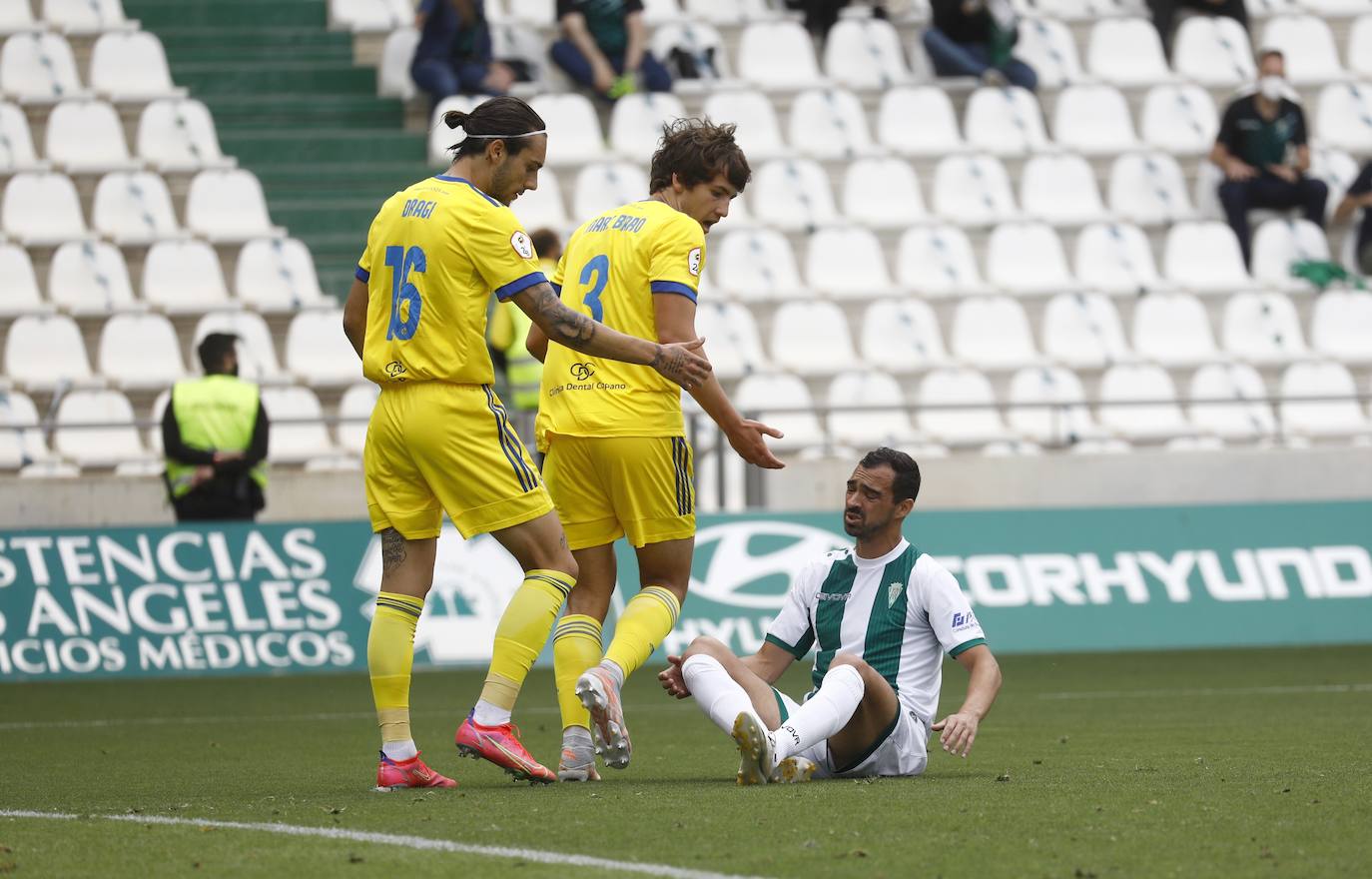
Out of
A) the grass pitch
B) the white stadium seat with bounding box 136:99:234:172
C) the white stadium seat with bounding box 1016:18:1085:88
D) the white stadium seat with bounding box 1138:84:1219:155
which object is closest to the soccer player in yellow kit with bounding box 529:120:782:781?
the grass pitch

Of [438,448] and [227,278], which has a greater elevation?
[438,448]

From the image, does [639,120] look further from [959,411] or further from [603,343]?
[603,343]

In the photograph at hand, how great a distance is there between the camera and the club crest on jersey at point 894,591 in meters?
5.95

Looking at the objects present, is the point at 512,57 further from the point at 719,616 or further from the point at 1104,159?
the point at 719,616

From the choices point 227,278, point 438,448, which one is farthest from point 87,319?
point 438,448

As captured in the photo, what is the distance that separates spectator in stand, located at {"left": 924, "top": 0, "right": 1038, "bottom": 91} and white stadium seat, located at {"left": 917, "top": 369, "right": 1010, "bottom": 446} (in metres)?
3.54

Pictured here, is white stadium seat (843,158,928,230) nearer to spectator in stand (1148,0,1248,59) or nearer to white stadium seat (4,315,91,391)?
spectator in stand (1148,0,1248,59)

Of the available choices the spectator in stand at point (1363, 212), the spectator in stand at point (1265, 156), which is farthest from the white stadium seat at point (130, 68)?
the spectator in stand at point (1363, 212)

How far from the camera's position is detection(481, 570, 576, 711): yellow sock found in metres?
5.89

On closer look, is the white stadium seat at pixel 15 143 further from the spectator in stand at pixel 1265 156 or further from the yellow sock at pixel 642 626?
the yellow sock at pixel 642 626

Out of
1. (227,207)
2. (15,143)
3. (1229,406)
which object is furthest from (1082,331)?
(15,143)

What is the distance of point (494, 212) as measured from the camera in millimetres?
5781

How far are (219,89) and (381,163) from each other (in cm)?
170

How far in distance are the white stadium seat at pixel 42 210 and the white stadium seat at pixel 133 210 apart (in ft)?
0.59
